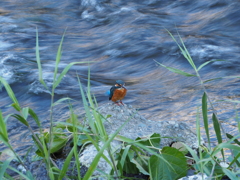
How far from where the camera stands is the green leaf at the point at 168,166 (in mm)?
2406

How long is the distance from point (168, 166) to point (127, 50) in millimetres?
6084

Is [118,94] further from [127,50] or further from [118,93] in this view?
[127,50]

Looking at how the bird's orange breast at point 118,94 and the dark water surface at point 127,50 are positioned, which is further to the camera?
the dark water surface at point 127,50

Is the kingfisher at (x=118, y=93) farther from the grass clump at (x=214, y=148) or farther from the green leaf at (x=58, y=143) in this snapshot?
the grass clump at (x=214, y=148)

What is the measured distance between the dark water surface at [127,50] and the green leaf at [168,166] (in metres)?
1.94

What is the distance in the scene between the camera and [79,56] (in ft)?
28.1

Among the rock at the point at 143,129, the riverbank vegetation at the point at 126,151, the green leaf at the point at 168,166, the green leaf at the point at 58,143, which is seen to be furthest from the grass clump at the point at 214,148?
the green leaf at the point at 58,143

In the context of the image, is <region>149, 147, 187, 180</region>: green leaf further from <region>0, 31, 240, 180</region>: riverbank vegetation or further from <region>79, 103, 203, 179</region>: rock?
<region>79, 103, 203, 179</region>: rock

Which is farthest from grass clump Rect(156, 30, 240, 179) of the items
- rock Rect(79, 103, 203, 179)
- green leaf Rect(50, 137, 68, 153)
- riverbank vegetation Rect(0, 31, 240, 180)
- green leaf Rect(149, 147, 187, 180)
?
green leaf Rect(50, 137, 68, 153)

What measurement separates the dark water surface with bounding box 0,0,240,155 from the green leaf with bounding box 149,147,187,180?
6.38ft

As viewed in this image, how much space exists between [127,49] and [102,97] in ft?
7.98

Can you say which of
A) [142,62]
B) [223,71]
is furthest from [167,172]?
[142,62]

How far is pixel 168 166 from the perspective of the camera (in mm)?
2422

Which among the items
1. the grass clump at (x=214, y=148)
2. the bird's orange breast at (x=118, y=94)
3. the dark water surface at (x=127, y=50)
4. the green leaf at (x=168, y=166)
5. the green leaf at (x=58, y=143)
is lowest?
the dark water surface at (x=127, y=50)
